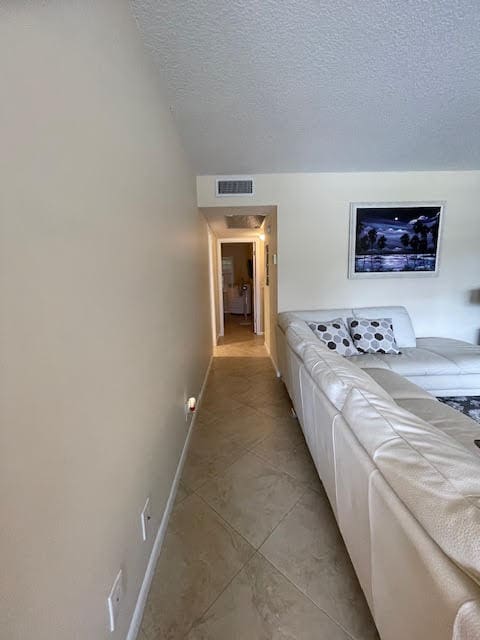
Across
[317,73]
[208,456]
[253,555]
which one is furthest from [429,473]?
[317,73]

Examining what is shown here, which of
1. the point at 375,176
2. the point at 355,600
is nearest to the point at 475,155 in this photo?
the point at 375,176

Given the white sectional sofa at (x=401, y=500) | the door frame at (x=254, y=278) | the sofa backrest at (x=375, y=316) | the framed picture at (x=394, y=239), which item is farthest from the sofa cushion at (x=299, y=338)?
the door frame at (x=254, y=278)

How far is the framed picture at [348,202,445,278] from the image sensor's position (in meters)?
3.13

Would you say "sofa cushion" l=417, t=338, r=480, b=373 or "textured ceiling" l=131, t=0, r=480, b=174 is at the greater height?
"textured ceiling" l=131, t=0, r=480, b=174

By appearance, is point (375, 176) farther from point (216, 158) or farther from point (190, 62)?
point (190, 62)

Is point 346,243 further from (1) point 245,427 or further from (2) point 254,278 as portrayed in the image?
(2) point 254,278

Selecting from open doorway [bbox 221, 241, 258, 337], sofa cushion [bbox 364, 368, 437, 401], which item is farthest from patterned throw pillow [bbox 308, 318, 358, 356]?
open doorway [bbox 221, 241, 258, 337]

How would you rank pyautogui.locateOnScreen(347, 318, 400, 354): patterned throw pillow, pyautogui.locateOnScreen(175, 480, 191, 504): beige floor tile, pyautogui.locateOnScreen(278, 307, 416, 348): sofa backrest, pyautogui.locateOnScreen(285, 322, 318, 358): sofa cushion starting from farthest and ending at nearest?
pyautogui.locateOnScreen(278, 307, 416, 348): sofa backrest < pyautogui.locateOnScreen(347, 318, 400, 354): patterned throw pillow < pyautogui.locateOnScreen(285, 322, 318, 358): sofa cushion < pyautogui.locateOnScreen(175, 480, 191, 504): beige floor tile

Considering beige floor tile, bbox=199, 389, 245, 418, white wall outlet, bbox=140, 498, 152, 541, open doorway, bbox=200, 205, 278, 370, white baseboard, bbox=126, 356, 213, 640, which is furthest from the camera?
open doorway, bbox=200, 205, 278, 370

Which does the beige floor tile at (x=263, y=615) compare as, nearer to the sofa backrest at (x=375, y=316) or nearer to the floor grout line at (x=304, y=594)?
the floor grout line at (x=304, y=594)

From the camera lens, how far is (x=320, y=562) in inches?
48.9

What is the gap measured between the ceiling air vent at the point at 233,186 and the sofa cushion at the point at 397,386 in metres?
2.24

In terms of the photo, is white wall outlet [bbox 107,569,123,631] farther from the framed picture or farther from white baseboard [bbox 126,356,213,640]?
the framed picture

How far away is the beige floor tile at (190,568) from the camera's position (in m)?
1.05
